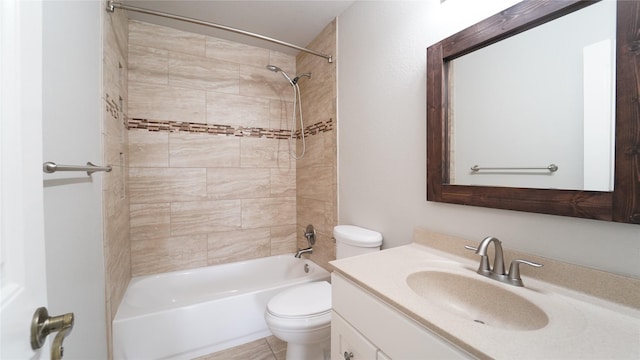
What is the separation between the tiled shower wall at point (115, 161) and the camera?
1.30m

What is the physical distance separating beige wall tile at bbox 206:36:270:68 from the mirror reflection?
1.87 metres

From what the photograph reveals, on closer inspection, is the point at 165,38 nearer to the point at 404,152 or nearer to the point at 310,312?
the point at 404,152

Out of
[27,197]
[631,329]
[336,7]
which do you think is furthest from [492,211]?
[336,7]

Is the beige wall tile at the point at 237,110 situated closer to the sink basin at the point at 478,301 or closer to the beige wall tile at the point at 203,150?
the beige wall tile at the point at 203,150

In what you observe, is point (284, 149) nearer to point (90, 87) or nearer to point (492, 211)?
point (90, 87)

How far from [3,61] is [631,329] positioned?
54.3 inches

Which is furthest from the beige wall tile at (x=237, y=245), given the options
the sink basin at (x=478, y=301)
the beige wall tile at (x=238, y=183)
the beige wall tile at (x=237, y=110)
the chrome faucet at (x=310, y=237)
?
the sink basin at (x=478, y=301)

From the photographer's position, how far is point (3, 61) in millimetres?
359

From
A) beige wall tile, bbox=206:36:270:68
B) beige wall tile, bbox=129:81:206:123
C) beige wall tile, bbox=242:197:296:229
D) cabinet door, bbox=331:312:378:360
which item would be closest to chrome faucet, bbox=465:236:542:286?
cabinet door, bbox=331:312:378:360

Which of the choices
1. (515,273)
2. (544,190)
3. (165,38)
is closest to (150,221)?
(165,38)

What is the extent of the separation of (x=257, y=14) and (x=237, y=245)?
6.57 ft

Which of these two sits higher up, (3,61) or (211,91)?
(211,91)

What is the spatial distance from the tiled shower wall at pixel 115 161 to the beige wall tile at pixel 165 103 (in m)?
0.10

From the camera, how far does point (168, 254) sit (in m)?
2.09
